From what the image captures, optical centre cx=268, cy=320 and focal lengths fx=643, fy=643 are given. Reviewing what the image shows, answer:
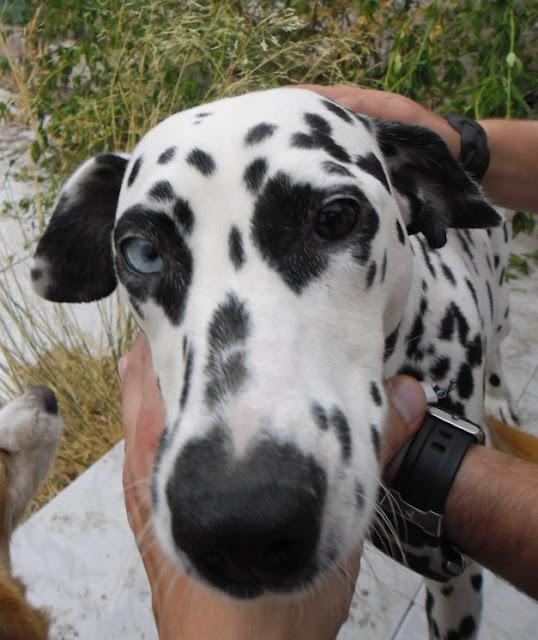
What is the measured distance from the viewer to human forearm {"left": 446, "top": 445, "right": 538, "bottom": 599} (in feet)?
4.20

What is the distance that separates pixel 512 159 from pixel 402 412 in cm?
115

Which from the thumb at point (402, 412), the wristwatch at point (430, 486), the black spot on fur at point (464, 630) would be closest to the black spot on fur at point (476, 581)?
the black spot on fur at point (464, 630)

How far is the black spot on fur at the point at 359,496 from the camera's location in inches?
40.1

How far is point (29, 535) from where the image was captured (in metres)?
2.56

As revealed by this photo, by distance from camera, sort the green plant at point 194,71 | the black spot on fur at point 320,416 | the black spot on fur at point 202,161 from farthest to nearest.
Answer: the green plant at point 194,71
the black spot on fur at point 202,161
the black spot on fur at point 320,416

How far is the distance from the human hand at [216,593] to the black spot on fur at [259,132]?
59cm

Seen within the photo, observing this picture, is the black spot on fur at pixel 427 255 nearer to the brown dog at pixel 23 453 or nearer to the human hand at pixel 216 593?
the human hand at pixel 216 593

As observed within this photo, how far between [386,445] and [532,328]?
2422mm

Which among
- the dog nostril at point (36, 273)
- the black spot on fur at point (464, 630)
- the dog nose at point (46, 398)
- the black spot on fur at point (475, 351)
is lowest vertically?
the black spot on fur at point (464, 630)

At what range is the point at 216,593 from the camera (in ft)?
3.28

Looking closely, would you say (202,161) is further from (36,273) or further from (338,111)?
(36,273)

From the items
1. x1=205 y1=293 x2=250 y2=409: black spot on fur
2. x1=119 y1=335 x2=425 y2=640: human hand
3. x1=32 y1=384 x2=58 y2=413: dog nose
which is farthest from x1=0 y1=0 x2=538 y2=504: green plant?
x1=205 y1=293 x2=250 y2=409: black spot on fur

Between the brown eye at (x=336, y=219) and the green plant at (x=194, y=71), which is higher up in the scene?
the brown eye at (x=336, y=219)

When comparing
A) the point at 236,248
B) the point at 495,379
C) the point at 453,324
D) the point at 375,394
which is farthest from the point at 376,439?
the point at 495,379
